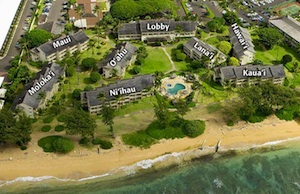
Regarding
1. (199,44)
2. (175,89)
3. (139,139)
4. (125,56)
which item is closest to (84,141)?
(139,139)

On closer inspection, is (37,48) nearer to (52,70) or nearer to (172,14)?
(52,70)

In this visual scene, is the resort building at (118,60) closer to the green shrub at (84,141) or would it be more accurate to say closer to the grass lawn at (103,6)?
the green shrub at (84,141)

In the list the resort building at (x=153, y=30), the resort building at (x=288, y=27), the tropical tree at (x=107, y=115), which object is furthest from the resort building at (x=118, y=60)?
the resort building at (x=288, y=27)

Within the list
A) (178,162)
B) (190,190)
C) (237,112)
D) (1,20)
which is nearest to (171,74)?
(237,112)

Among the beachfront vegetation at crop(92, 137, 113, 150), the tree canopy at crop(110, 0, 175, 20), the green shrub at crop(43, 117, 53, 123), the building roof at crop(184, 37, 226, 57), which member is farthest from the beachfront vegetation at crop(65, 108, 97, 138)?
the tree canopy at crop(110, 0, 175, 20)

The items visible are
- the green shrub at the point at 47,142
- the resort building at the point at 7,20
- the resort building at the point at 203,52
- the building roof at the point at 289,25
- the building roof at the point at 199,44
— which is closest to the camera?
the green shrub at the point at 47,142

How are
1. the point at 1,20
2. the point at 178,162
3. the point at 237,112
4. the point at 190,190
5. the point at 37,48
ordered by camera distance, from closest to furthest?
the point at 190,190, the point at 178,162, the point at 237,112, the point at 37,48, the point at 1,20
